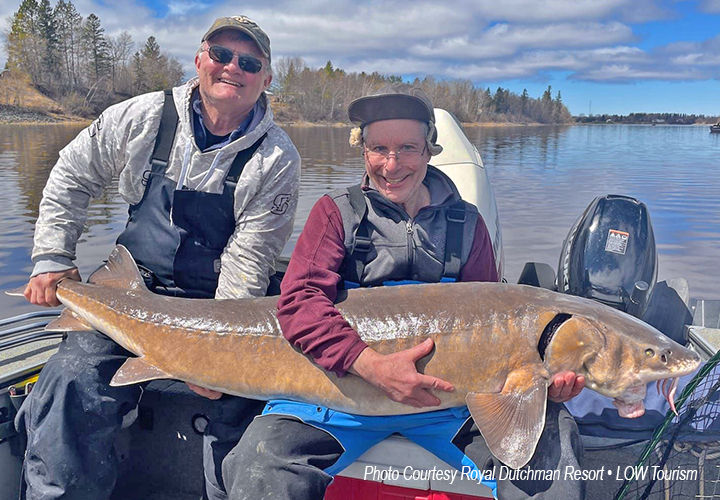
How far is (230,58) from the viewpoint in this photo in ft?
12.3

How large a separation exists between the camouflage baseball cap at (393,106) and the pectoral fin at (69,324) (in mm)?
2011

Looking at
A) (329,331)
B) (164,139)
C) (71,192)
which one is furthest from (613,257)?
(71,192)

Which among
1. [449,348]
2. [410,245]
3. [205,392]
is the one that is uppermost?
[410,245]

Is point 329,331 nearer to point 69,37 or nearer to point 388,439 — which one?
point 388,439

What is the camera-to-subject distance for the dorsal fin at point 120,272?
3.52 m

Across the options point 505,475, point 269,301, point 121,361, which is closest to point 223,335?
point 269,301

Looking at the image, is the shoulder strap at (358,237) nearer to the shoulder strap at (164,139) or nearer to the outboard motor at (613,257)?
the shoulder strap at (164,139)

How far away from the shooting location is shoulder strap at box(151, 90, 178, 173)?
3.73 m

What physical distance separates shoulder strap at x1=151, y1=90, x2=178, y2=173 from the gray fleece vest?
1.22 metres

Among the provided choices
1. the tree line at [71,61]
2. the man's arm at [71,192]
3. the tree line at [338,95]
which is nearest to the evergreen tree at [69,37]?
the tree line at [71,61]

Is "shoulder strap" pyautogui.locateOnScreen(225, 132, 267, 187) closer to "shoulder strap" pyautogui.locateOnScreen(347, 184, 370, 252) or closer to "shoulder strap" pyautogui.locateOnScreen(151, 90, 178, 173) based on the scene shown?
"shoulder strap" pyautogui.locateOnScreen(151, 90, 178, 173)

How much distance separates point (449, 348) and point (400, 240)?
0.72 m

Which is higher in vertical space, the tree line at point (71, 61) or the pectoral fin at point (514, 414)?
the tree line at point (71, 61)

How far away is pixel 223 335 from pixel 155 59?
110 metres
